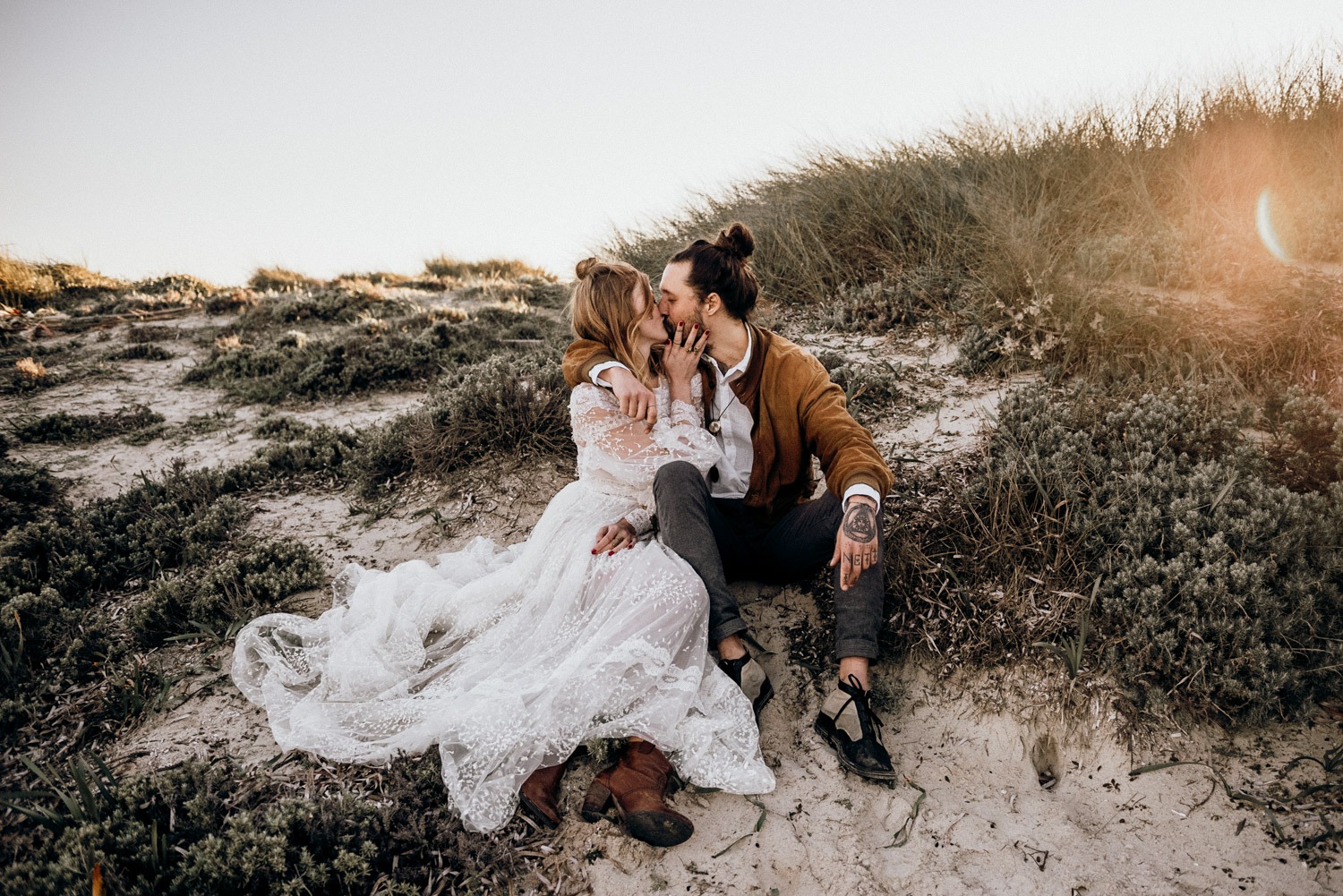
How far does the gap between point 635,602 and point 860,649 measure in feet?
3.32

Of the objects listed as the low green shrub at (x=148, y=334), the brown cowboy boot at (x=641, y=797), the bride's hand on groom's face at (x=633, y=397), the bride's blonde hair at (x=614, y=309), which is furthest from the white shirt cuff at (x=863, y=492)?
the low green shrub at (x=148, y=334)

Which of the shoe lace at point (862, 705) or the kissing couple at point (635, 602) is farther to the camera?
the shoe lace at point (862, 705)

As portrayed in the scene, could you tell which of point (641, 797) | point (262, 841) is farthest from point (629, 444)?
point (262, 841)

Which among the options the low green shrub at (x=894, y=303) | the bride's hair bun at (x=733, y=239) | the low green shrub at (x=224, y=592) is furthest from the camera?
the low green shrub at (x=894, y=303)

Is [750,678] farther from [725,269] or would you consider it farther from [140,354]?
[140,354]

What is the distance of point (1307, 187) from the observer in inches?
229

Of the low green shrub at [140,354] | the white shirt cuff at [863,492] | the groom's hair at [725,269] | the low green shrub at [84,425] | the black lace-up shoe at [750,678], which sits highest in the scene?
the low green shrub at [140,354]

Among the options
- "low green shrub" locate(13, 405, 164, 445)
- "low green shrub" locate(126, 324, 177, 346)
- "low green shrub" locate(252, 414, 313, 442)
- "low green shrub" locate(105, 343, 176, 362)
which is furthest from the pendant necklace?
"low green shrub" locate(126, 324, 177, 346)

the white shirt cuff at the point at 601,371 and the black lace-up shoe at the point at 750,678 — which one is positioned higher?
the white shirt cuff at the point at 601,371

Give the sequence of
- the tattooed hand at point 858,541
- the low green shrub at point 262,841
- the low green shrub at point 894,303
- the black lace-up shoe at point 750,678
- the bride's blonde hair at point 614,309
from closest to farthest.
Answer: the low green shrub at point 262,841 → the tattooed hand at point 858,541 → the black lace-up shoe at point 750,678 → the bride's blonde hair at point 614,309 → the low green shrub at point 894,303

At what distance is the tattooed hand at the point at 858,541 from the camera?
3117 millimetres

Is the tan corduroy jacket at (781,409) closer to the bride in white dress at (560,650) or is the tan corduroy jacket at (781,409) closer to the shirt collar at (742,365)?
the shirt collar at (742,365)

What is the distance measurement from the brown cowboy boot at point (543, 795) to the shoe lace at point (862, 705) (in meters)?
1.26

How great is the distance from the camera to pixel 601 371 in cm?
354
